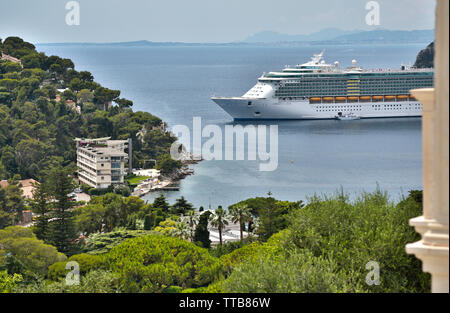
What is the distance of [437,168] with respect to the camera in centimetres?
391

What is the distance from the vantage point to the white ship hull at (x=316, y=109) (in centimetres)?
6450

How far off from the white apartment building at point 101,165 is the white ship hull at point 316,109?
20889 millimetres

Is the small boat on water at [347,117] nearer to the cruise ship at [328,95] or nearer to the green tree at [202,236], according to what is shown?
the cruise ship at [328,95]

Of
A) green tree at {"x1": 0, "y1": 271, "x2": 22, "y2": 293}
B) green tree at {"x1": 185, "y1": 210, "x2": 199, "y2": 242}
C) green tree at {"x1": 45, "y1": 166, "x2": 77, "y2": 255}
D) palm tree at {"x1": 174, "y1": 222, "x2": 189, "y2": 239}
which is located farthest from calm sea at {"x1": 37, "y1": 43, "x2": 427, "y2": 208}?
green tree at {"x1": 0, "y1": 271, "x2": 22, "y2": 293}

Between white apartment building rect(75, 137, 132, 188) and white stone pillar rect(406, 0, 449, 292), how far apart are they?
3770 centimetres

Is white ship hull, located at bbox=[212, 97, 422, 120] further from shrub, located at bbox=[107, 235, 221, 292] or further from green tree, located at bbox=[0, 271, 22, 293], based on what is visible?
green tree, located at bbox=[0, 271, 22, 293]

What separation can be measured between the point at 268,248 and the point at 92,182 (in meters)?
25.8

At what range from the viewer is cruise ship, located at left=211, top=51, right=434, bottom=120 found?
212 ft

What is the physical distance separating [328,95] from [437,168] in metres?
63.3

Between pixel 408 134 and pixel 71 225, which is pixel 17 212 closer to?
pixel 71 225

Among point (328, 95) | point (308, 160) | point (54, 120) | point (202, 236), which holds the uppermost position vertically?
point (328, 95)

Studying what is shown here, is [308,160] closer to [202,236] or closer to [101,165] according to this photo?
[101,165]

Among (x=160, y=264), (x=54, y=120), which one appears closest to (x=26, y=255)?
(x=160, y=264)

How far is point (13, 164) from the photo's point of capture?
44406 mm
